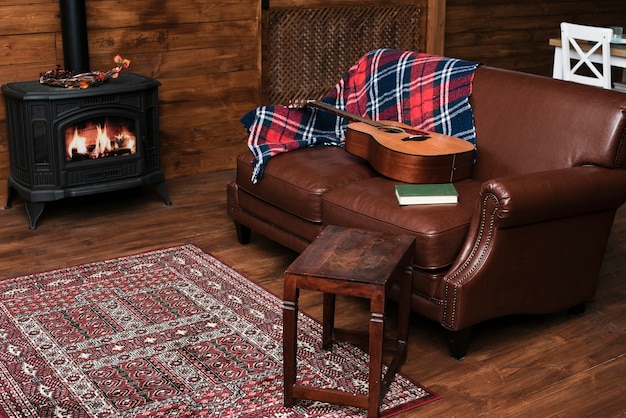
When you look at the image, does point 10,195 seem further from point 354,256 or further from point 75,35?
point 354,256

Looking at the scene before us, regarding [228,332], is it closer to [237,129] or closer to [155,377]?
[155,377]

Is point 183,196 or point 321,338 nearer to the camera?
point 321,338

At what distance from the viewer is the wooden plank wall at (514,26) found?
6.04 meters

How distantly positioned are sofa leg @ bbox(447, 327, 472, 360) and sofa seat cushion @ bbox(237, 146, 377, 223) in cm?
75

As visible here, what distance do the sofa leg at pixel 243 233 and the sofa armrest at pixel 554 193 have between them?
142cm

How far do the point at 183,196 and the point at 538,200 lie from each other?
237 centimetres

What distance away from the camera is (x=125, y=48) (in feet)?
15.0

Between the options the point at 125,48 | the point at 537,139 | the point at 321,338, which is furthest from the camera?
the point at 125,48

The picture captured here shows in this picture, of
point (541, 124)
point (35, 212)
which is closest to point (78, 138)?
point (35, 212)

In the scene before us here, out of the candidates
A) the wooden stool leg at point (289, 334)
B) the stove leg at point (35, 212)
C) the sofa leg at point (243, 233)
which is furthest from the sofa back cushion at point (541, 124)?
the stove leg at point (35, 212)

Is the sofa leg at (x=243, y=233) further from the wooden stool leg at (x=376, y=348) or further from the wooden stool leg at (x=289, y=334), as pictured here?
the wooden stool leg at (x=376, y=348)

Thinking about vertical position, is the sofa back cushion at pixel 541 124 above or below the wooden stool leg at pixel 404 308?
above

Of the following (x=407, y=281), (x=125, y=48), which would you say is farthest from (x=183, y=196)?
(x=407, y=281)

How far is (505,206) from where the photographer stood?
271cm
